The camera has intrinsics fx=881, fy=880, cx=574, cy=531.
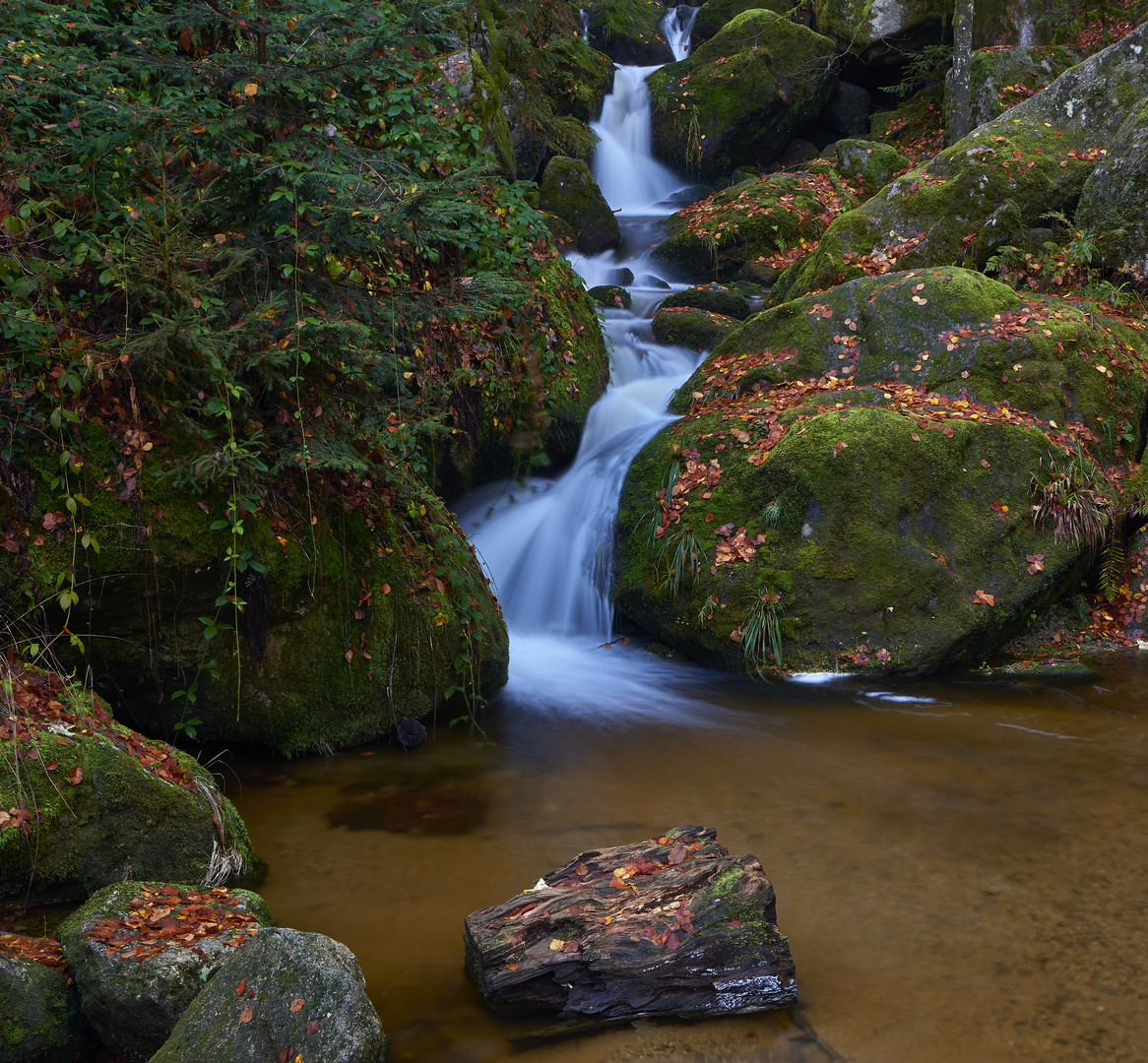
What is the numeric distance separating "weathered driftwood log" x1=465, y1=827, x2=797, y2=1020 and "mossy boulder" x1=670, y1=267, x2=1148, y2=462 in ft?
19.6

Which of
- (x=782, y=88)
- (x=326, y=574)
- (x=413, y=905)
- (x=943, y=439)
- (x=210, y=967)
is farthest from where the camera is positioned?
(x=782, y=88)

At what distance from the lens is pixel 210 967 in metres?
2.83

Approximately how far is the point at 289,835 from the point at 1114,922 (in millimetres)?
3672

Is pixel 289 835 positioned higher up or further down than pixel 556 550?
further down

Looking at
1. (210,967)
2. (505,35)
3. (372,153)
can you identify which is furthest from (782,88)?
(210,967)

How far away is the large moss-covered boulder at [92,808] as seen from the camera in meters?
3.33

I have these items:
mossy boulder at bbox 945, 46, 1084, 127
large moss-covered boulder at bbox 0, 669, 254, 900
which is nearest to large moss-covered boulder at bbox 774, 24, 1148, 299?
mossy boulder at bbox 945, 46, 1084, 127

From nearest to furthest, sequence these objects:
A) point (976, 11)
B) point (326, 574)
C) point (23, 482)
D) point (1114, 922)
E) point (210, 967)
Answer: point (210, 967) → point (1114, 922) → point (23, 482) → point (326, 574) → point (976, 11)

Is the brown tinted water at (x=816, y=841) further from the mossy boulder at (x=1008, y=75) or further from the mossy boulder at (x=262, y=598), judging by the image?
the mossy boulder at (x=1008, y=75)

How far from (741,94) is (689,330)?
8170mm

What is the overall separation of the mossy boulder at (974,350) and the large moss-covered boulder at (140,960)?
22.2ft

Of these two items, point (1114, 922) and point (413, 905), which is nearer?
point (1114, 922)

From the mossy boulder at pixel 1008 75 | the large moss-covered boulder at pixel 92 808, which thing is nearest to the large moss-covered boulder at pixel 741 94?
the mossy boulder at pixel 1008 75

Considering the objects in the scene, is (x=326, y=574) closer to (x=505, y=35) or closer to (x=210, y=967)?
(x=210, y=967)
